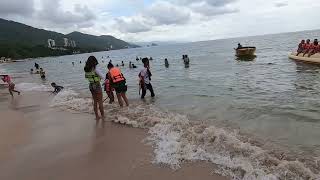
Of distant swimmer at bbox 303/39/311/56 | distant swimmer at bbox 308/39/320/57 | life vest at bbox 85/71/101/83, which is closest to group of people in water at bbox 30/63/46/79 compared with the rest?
distant swimmer at bbox 303/39/311/56

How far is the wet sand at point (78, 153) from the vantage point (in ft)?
21.9

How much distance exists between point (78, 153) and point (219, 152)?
315cm

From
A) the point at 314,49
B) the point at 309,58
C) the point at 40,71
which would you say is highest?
the point at 314,49

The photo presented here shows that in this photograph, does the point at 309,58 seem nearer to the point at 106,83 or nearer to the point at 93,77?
the point at 106,83

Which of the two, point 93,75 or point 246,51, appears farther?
point 246,51

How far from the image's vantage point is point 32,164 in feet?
24.6

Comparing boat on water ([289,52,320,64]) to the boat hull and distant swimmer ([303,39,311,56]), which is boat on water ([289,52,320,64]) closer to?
distant swimmer ([303,39,311,56])

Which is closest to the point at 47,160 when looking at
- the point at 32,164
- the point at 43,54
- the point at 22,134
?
the point at 32,164

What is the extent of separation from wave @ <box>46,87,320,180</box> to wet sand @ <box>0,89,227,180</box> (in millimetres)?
301

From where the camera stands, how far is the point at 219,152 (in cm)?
756

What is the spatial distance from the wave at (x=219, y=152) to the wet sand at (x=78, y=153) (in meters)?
0.30

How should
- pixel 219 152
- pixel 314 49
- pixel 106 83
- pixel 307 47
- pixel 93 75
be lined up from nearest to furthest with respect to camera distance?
pixel 219 152 < pixel 93 75 < pixel 106 83 < pixel 314 49 < pixel 307 47

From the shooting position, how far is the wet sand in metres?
6.66

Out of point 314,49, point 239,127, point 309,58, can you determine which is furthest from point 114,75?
point 314,49
